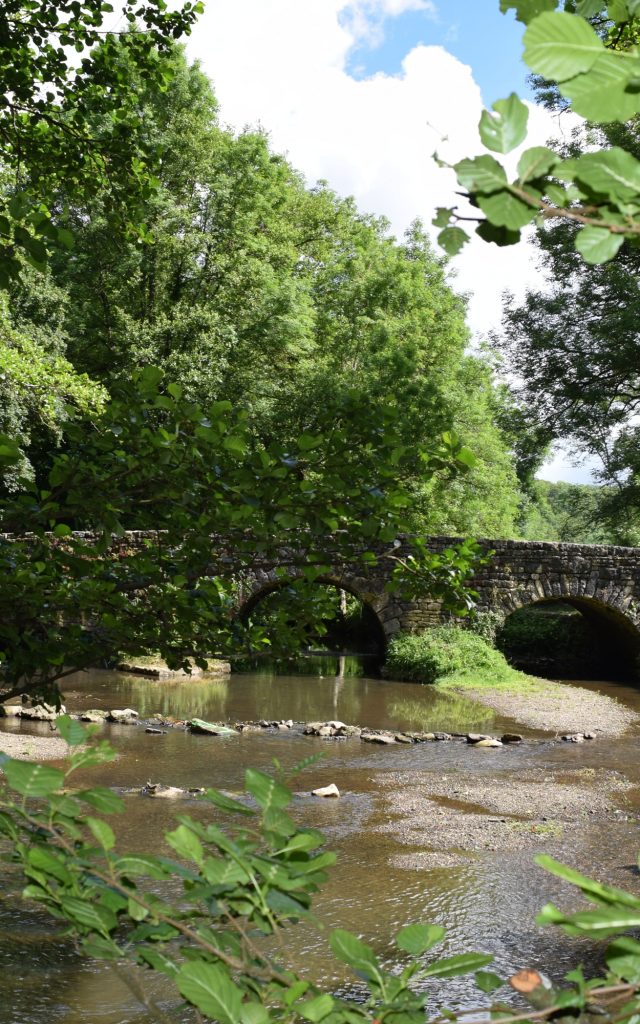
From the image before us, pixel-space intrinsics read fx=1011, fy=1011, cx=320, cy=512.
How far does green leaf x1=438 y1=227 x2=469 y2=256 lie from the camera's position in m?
1.17

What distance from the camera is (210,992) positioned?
3.86 ft

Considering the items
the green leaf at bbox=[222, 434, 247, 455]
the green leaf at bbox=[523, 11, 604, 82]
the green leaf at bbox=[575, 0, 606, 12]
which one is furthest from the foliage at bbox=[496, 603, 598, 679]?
the green leaf at bbox=[523, 11, 604, 82]

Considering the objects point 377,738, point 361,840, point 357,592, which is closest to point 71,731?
point 361,840

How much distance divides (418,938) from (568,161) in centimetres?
101

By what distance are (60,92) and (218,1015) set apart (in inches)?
197

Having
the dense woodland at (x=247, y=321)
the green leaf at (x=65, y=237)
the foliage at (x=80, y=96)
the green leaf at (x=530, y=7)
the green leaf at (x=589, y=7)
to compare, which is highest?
the dense woodland at (x=247, y=321)

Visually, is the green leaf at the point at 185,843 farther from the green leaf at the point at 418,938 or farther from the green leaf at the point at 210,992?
the green leaf at the point at 418,938

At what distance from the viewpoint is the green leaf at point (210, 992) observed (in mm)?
1170

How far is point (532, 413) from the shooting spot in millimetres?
22156

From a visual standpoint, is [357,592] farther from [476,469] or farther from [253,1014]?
[253,1014]

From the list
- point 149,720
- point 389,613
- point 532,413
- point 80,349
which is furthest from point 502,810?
point 80,349

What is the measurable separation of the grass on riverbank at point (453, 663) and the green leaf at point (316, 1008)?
51.2 feet

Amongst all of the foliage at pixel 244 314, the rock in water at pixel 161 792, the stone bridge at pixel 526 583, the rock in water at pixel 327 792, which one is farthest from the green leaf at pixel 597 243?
the foliage at pixel 244 314

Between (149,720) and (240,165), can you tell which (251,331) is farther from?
(149,720)
